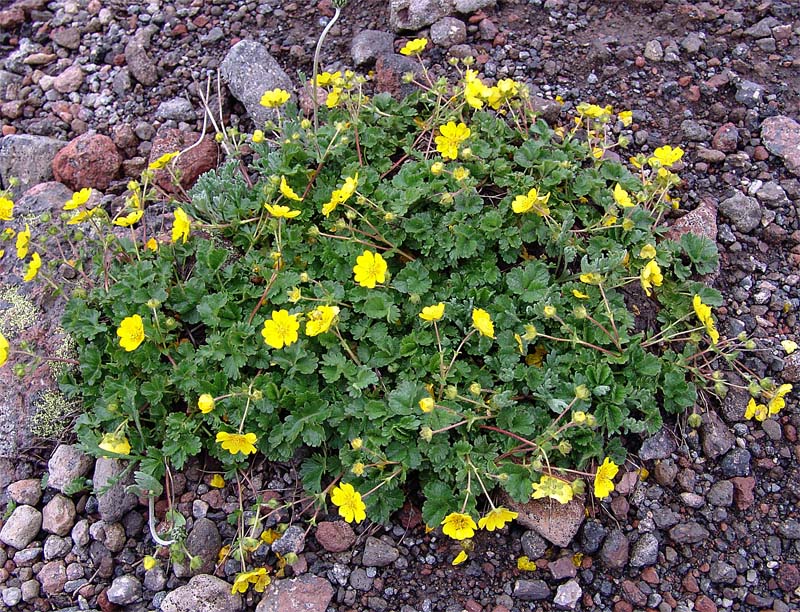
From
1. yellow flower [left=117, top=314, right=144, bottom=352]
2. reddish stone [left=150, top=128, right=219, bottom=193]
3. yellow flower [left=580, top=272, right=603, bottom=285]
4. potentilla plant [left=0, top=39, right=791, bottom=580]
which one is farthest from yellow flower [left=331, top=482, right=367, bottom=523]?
reddish stone [left=150, top=128, right=219, bottom=193]

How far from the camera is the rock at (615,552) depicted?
9.89 ft

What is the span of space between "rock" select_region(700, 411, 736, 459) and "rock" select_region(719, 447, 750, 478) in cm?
3

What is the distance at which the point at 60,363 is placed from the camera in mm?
3588

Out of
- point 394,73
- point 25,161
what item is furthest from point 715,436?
point 25,161

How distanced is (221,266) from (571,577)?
7.04 feet

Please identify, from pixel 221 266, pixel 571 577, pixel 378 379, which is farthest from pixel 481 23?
pixel 571 577

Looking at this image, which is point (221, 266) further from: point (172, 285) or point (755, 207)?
point (755, 207)

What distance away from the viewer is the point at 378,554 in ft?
10.0

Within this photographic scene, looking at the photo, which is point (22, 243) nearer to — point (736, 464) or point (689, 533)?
point (689, 533)

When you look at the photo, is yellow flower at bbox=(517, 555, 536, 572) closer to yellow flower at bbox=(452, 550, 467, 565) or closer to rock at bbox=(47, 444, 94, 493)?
yellow flower at bbox=(452, 550, 467, 565)

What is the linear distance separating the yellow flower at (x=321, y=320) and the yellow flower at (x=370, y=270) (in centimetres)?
25

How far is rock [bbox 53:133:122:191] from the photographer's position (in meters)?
4.43

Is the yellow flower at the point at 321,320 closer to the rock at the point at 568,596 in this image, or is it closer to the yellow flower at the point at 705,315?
the rock at the point at 568,596

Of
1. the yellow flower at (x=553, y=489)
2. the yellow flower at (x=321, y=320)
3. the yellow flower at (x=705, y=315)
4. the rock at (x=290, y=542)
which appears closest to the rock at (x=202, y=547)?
the rock at (x=290, y=542)
